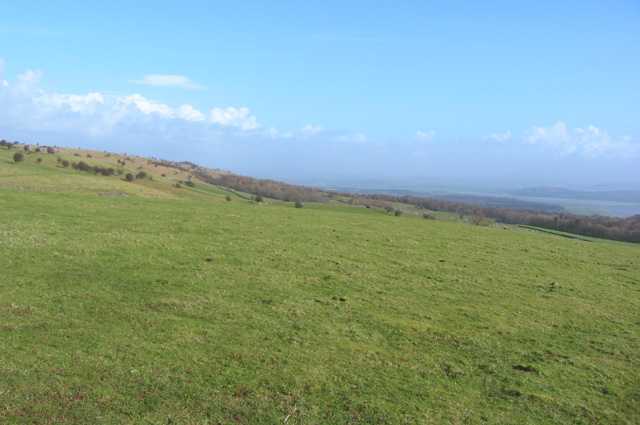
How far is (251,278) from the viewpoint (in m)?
11.4

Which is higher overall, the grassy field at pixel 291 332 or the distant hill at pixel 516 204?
the distant hill at pixel 516 204

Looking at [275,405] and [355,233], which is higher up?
[355,233]

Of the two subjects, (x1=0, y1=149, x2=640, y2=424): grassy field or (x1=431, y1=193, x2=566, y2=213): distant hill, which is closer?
(x1=0, y1=149, x2=640, y2=424): grassy field

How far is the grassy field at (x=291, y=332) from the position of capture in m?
5.72

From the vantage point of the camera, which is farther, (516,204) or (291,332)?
(516,204)

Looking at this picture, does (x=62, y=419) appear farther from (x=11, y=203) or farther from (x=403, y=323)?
(x=11, y=203)

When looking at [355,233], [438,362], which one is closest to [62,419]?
[438,362]

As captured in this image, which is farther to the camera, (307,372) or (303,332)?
(303,332)

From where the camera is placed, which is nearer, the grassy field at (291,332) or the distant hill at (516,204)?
the grassy field at (291,332)

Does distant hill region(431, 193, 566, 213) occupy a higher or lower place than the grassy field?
higher

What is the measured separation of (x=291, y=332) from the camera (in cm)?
812

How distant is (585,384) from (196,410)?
627 centimetres

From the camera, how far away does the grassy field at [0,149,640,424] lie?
5.72 m

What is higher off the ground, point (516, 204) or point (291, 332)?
point (516, 204)
